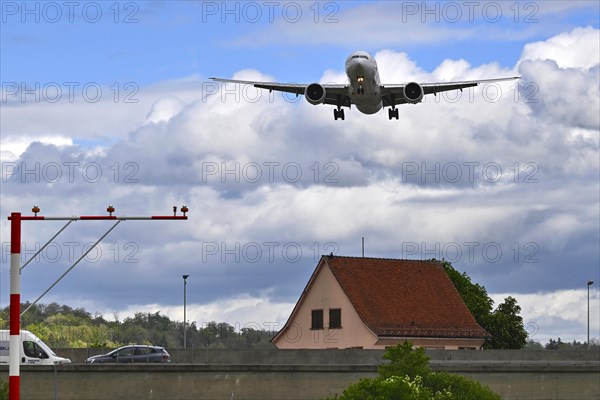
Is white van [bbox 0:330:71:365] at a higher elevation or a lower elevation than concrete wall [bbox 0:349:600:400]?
higher

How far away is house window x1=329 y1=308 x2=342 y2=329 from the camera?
302ft

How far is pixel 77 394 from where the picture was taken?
55469 millimetres

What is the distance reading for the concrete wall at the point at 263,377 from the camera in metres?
55.5

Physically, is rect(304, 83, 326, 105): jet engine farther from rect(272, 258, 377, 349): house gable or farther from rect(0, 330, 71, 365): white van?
rect(272, 258, 377, 349): house gable

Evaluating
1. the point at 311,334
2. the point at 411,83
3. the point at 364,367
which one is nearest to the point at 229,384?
the point at 364,367

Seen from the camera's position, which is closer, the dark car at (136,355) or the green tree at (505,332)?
the dark car at (136,355)

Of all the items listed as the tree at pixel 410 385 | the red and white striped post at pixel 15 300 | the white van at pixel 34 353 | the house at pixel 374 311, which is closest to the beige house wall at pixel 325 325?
the house at pixel 374 311

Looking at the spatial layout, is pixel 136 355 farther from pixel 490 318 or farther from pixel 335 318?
pixel 490 318

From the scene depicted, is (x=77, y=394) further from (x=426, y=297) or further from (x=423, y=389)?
(x=426, y=297)

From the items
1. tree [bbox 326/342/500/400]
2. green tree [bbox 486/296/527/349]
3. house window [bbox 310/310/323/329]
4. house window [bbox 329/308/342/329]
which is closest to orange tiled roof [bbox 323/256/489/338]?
house window [bbox 329/308/342/329]

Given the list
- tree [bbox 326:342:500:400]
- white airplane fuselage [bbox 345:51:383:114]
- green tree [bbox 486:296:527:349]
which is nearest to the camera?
tree [bbox 326:342:500:400]

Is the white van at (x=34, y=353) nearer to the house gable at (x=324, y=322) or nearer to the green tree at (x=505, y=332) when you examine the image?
the house gable at (x=324, y=322)

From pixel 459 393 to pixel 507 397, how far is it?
17659 mm

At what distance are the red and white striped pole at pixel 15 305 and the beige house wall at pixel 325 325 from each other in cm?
5765
